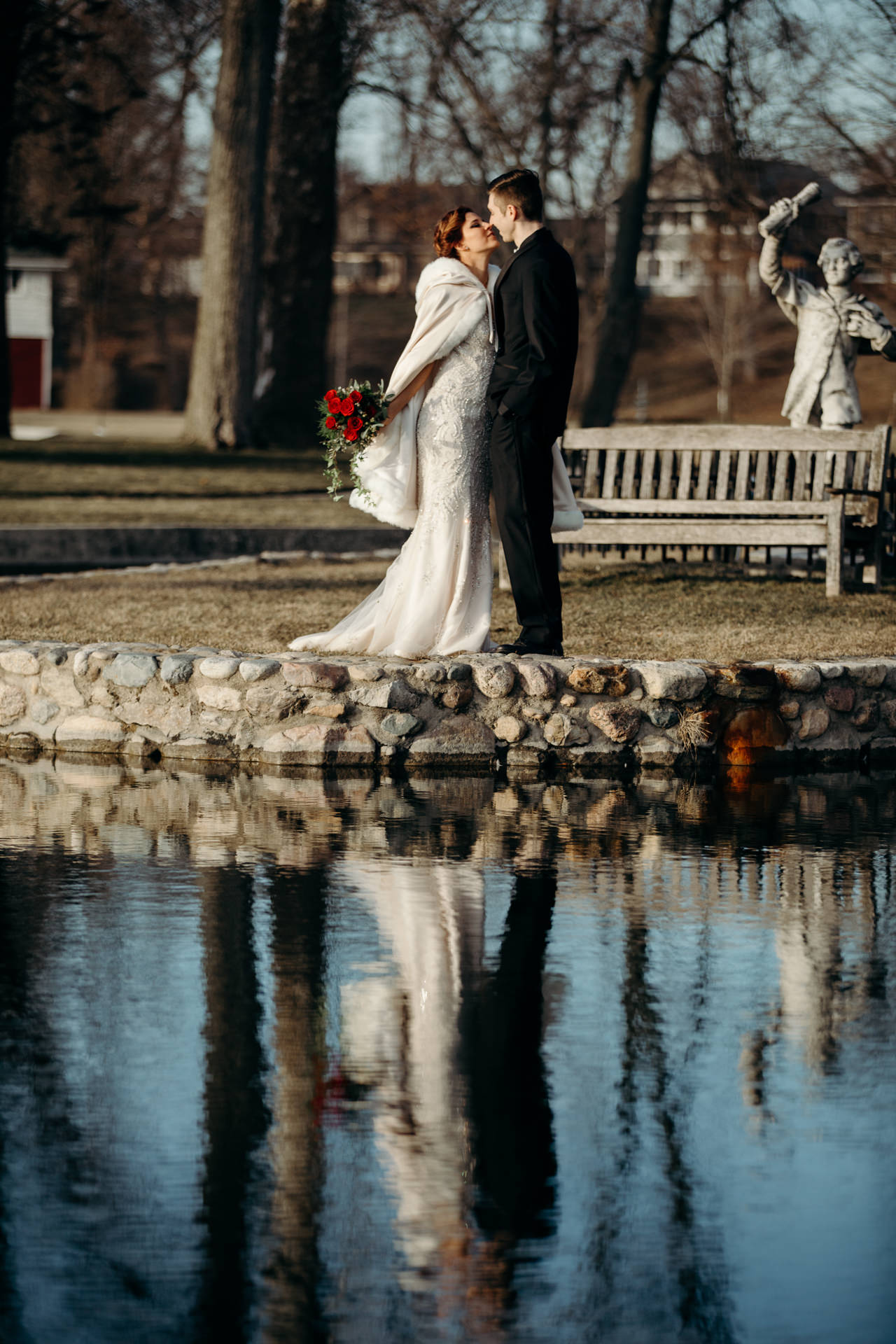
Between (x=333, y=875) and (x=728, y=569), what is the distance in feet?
29.7

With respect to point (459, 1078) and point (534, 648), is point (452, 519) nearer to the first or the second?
point (534, 648)

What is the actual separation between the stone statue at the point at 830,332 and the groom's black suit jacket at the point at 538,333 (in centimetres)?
611

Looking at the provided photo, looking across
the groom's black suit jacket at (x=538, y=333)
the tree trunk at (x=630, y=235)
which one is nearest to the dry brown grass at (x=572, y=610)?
the groom's black suit jacket at (x=538, y=333)

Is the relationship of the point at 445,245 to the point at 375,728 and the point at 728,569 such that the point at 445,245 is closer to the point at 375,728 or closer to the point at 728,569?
the point at 375,728

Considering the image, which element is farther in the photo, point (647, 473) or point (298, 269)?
point (298, 269)

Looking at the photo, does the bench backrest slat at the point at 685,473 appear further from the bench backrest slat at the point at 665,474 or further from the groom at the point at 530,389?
the groom at the point at 530,389

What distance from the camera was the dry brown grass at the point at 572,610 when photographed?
9969mm

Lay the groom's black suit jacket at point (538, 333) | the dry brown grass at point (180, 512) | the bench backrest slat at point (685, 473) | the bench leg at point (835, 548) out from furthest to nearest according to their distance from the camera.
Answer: the dry brown grass at point (180, 512)
the bench backrest slat at point (685, 473)
the bench leg at point (835, 548)
the groom's black suit jacket at point (538, 333)

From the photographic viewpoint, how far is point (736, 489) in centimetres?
1378

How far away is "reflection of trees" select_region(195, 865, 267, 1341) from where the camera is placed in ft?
10.2

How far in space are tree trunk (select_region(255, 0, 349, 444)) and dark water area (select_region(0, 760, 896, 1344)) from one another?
2624 cm

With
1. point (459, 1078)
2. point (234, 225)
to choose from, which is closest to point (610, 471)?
point (459, 1078)

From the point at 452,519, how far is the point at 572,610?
2943 millimetres

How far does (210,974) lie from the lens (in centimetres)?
490
